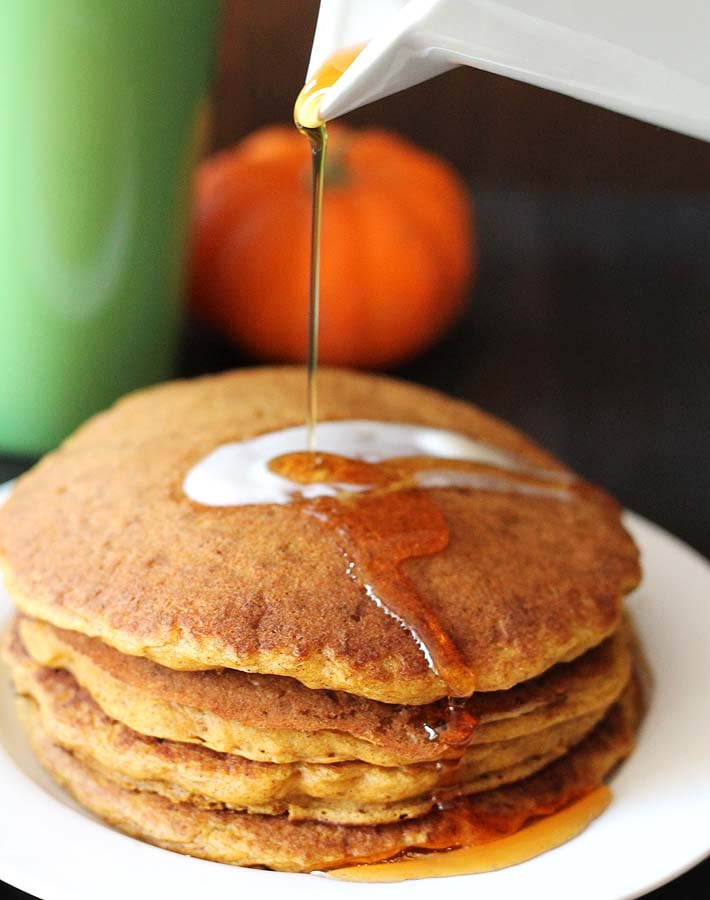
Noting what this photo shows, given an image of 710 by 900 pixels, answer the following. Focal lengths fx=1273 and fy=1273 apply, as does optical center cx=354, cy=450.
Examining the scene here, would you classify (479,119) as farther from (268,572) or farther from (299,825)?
(299,825)

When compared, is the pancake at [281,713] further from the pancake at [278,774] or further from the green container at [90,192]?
the green container at [90,192]

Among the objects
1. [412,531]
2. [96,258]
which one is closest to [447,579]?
[412,531]

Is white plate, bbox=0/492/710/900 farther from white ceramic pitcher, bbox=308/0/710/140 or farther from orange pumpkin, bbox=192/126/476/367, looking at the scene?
orange pumpkin, bbox=192/126/476/367

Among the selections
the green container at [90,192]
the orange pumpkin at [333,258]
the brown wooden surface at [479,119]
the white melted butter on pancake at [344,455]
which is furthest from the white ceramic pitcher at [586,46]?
the brown wooden surface at [479,119]

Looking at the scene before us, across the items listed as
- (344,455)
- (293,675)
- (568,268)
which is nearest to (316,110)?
(344,455)

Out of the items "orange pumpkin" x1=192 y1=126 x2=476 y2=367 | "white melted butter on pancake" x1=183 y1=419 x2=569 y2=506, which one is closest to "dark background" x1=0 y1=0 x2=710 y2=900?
"orange pumpkin" x1=192 y1=126 x2=476 y2=367
